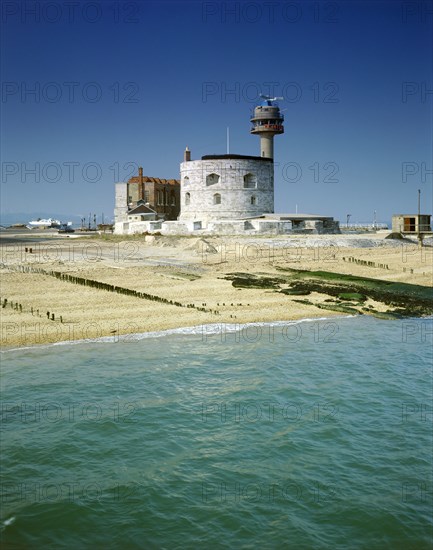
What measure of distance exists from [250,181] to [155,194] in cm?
2107

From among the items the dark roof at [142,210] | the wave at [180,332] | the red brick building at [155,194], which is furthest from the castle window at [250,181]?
the wave at [180,332]

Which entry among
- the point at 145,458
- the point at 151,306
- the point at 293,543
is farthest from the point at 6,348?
the point at 293,543

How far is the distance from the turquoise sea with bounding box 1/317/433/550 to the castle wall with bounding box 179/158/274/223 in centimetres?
3956

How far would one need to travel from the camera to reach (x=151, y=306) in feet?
64.6

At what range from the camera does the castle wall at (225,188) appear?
53781 millimetres

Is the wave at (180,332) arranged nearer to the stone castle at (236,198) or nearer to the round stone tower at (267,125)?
the stone castle at (236,198)

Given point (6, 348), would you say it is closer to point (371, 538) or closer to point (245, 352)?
point (245, 352)

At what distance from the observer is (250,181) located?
181 feet

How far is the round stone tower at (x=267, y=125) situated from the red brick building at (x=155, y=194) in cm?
1747

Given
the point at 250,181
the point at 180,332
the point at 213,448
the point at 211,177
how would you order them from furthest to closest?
the point at 250,181, the point at 211,177, the point at 180,332, the point at 213,448

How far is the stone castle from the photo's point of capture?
46594 millimetres

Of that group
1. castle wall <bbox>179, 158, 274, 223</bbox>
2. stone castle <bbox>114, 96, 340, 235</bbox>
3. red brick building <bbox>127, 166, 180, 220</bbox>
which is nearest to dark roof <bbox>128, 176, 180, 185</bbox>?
red brick building <bbox>127, 166, 180, 220</bbox>

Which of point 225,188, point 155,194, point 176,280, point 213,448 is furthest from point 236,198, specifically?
point 213,448

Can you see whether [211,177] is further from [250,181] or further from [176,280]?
[176,280]
